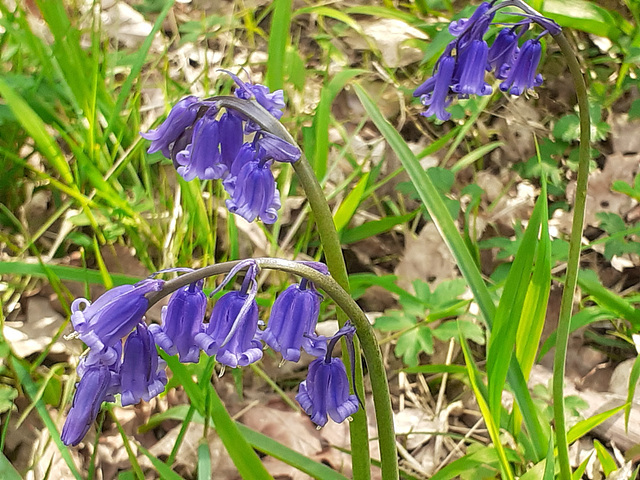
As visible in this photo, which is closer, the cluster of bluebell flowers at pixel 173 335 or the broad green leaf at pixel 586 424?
the cluster of bluebell flowers at pixel 173 335

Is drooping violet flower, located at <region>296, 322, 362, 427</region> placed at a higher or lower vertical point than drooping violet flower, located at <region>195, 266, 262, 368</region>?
lower

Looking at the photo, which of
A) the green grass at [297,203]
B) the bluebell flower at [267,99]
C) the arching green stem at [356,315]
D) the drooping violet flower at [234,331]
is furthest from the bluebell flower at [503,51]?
the drooping violet flower at [234,331]

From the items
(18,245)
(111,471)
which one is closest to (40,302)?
(18,245)

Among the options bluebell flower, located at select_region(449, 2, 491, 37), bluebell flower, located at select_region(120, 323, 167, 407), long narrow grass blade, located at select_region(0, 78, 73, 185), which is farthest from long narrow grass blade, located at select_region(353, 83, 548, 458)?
long narrow grass blade, located at select_region(0, 78, 73, 185)

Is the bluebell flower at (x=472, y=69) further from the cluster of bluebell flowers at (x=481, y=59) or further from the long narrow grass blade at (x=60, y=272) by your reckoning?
the long narrow grass blade at (x=60, y=272)

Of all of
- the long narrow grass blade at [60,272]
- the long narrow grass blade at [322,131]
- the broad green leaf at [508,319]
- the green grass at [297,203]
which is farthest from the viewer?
the long narrow grass blade at [322,131]

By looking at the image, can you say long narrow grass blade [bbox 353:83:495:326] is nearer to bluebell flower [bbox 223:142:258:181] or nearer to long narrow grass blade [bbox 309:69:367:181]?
long narrow grass blade [bbox 309:69:367:181]
